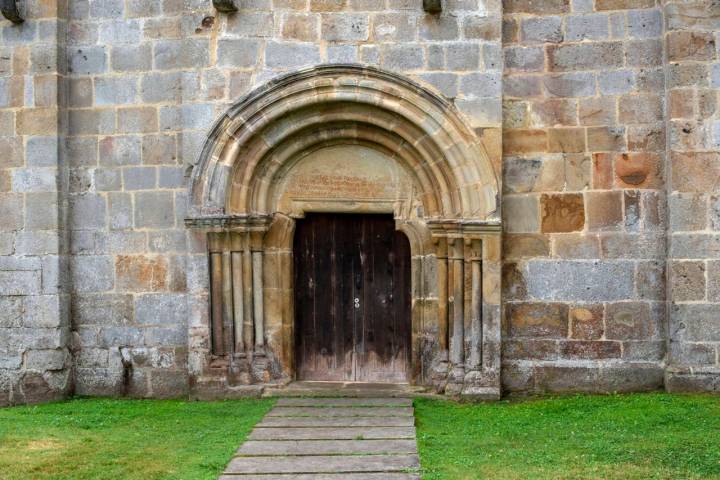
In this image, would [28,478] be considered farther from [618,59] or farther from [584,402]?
[618,59]

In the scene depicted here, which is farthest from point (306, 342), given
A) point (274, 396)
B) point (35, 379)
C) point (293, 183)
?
point (35, 379)

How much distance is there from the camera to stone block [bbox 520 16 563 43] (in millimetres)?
7844

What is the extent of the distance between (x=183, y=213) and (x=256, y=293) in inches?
38.4

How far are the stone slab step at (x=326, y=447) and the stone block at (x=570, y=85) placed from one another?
11.3ft

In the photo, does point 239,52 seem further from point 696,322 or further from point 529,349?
point 696,322

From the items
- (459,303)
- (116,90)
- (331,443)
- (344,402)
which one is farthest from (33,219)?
(459,303)

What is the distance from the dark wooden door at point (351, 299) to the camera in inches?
324

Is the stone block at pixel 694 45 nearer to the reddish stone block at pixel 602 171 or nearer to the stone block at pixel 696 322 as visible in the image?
the reddish stone block at pixel 602 171

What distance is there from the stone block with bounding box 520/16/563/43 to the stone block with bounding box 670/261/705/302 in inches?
87.5

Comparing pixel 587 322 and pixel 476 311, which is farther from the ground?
pixel 476 311

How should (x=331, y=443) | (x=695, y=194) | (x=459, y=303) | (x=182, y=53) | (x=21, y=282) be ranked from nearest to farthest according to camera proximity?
(x=331, y=443) → (x=695, y=194) → (x=459, y=303) → (x=182, y=53) → (x=21, y=282)

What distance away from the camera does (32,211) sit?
8.09 metres

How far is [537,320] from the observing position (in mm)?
7852

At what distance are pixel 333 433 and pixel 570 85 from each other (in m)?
3.68
